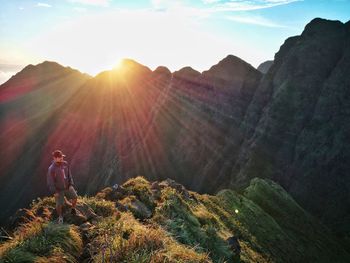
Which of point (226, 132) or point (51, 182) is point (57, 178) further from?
point (226, 132)

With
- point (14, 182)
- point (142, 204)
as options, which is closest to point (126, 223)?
point (142, 204)

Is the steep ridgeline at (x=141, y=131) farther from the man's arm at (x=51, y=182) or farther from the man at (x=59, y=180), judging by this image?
the man's arm at (x=51, y=182)

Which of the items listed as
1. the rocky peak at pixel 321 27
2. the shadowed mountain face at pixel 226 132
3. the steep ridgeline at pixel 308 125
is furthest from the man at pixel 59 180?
the rocky peak at pixel 321 27

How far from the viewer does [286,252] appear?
27469 mm

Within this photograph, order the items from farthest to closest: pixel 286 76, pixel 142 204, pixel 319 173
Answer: pixel 286 76
pixel 319 173
pixel 142 204

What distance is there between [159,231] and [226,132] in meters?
98.4

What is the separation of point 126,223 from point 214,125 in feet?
327

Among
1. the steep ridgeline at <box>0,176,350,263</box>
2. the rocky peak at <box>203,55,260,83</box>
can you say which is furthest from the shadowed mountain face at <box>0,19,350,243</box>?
the steep ridgeline at <box>0,176,350,263</box>

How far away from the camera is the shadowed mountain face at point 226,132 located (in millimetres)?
87438

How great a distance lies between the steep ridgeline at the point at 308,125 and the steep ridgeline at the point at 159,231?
46792 mm

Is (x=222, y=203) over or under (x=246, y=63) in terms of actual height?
under

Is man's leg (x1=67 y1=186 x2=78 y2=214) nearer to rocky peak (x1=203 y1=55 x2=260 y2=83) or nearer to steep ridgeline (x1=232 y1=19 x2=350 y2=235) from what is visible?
steep ridgeline (x1=232 y1=19 x2=350 y2=235)

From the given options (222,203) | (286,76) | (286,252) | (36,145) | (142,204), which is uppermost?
(286,76)

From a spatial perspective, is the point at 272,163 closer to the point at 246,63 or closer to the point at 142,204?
the point at 246,63
